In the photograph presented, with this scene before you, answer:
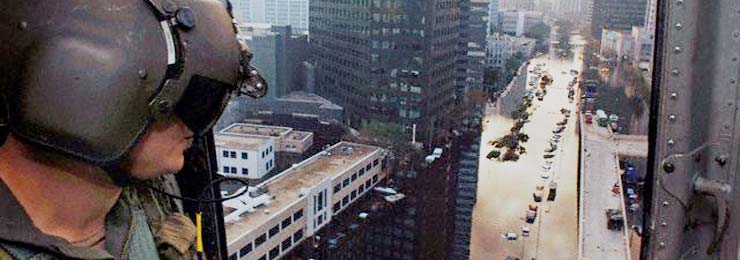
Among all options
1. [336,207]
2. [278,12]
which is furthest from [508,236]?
[278,12]

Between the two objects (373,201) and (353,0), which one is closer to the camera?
(373,201)

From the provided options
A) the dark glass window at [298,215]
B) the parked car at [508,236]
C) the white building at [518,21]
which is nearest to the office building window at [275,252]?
the dark glass window at [298,215]

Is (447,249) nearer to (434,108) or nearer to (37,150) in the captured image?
(434,108)

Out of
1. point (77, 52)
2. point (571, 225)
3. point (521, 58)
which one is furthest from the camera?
point (521, 58)

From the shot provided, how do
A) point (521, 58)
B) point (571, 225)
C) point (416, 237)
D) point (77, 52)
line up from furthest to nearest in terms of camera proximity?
point (521, 58) → point (571, 225) → point (416, 237) → point (77, 52)

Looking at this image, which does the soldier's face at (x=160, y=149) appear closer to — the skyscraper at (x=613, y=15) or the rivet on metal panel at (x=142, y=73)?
the rivet on metal panel at (x=142, y=73)

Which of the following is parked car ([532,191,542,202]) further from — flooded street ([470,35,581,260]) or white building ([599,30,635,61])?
white building ([599,30,635,61])

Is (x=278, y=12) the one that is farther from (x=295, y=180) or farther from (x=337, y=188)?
(x=295, y=180)

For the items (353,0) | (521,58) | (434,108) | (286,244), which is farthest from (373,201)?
(521,58)
